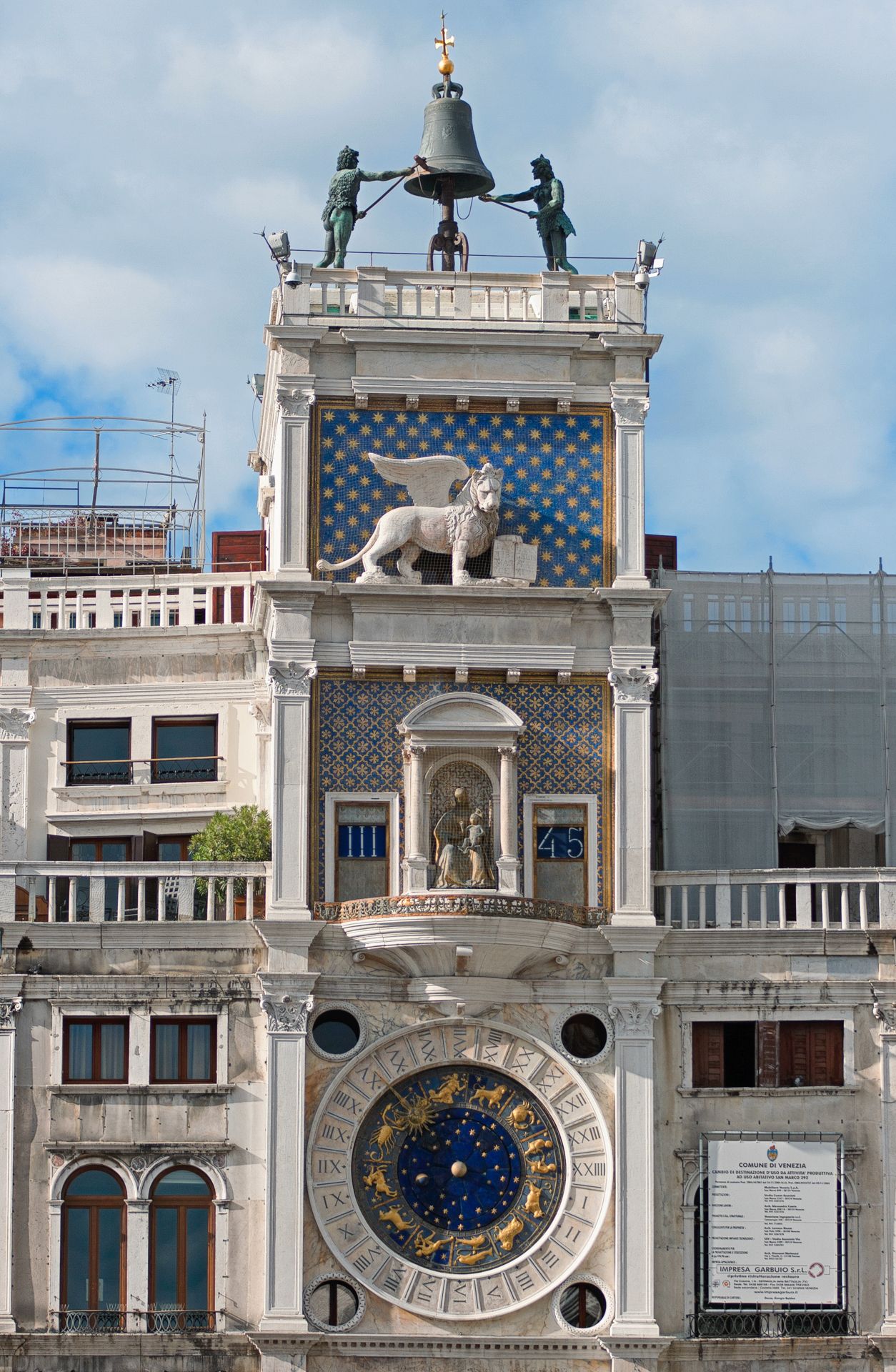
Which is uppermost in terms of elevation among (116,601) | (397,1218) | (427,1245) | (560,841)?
(116,601)

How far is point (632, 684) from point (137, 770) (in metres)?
8.28

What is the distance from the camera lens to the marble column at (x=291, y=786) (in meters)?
44.2

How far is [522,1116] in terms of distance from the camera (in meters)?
44.2

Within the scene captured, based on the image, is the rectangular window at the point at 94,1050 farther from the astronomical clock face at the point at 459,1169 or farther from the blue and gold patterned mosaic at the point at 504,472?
the blue and gold patterned mosaic at the point at 504,472

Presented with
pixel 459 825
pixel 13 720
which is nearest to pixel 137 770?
pixel 13 720

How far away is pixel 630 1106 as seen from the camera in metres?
43.8

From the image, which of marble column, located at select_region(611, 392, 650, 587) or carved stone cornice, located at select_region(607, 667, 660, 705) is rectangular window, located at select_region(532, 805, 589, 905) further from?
marble column, located at select_region(611, 392, 650, 587)

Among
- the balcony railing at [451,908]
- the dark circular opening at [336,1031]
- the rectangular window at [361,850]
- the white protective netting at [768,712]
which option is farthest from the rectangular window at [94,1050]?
the white protective netting at [768,712]

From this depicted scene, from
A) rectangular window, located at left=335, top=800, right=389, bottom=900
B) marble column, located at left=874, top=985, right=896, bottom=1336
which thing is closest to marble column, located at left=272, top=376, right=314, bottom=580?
rectangular window, located at left=335, top=800, right=389, bottom=900

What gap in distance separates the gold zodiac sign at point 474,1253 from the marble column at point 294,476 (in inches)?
401

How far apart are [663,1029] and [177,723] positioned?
9544mm

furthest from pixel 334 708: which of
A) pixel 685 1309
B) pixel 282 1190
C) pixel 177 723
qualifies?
pixel 685 1309

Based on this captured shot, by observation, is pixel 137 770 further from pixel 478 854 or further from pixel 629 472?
pixel 629 472

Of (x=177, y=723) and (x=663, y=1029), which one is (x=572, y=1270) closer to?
(x=663, y=1029)
